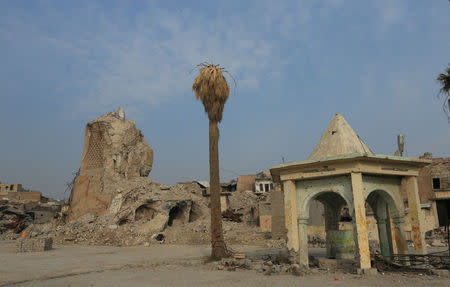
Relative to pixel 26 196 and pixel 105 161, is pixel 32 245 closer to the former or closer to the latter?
pixel 105 161

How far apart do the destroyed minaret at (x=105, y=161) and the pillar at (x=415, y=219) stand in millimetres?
27382

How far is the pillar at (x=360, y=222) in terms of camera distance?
31.9ft

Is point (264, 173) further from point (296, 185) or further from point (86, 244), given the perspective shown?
point (296, 185)

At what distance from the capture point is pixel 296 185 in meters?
11.5

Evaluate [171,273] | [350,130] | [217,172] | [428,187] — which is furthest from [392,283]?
[428,187]

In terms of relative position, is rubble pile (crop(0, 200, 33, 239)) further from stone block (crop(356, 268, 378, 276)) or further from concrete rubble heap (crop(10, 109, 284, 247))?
stone block (crop(356, 268, 378, 276))

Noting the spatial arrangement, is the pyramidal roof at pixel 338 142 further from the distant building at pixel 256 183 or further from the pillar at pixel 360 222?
the distant building at pixel 256 183

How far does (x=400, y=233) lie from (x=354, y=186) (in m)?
2.76

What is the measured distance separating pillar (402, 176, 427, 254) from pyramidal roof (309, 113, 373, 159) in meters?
1.71

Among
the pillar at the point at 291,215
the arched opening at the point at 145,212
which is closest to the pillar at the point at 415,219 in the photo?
the pillar at the point at 291,215

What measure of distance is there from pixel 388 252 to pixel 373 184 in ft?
10.3

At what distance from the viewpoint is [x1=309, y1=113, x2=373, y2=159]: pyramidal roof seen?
36.5ft

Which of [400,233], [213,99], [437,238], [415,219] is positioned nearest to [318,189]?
[400,233]

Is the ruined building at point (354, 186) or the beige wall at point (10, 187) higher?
the beige wall at point (10, 187)
